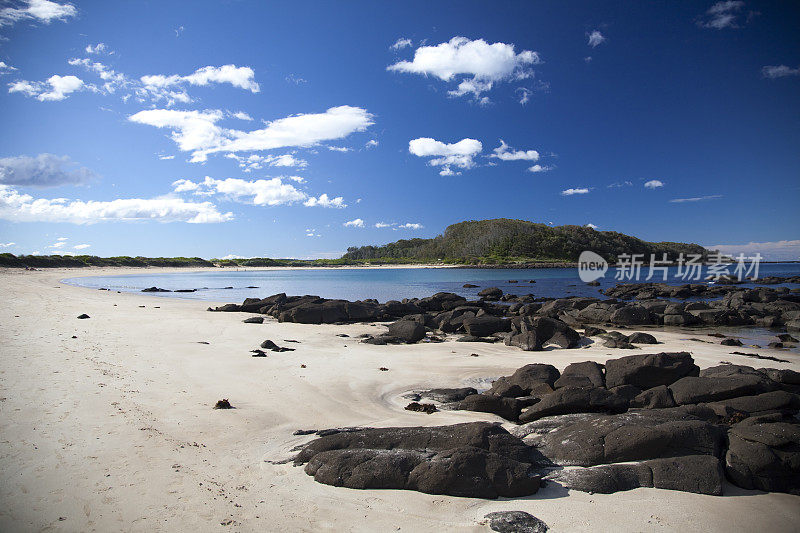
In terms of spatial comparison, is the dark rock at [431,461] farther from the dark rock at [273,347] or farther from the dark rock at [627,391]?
the dark rock at [273,347]

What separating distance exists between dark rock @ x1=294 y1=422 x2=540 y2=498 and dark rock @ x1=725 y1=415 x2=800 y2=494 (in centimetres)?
292

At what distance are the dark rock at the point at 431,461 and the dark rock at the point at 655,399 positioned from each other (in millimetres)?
4027

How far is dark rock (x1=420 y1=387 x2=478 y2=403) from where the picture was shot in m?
10.2

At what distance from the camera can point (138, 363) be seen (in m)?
12.2

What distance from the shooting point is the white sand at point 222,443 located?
16.6ft

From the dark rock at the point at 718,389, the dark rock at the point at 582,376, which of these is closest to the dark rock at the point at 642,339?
the dark rock at the point at 582,376

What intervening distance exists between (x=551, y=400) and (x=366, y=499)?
15.4ft

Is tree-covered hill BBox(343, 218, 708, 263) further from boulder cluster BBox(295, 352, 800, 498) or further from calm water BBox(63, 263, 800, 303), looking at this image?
boulder cluster BBox(295, 352, 800, 498)

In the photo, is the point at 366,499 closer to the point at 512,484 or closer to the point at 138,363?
the point at 512,484

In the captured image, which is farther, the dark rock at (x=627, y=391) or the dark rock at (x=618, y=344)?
the dark rock at (x=618, y=344)

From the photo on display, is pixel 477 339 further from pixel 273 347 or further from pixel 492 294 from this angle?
pixel 492 294

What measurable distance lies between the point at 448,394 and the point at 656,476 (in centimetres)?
521

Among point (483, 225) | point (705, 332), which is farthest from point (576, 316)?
point (483, 225)

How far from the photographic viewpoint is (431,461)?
233 inches
